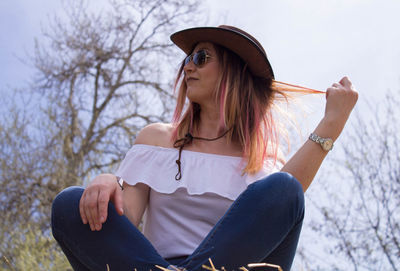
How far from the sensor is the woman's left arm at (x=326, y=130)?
1594 millimetres

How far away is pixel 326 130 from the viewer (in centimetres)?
163

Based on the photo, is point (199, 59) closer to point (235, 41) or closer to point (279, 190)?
point (235, 41)

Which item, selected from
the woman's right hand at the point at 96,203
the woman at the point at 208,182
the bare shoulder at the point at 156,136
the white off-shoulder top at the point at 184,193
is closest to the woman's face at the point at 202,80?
the woman at the point at 208,182

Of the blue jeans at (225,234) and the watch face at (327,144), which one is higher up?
the watch face at (327,144)

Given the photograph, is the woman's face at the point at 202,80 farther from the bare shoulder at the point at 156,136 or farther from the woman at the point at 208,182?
the bare shoulder at the point at 156,136

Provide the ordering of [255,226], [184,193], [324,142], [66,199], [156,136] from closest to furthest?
[255,226] → [66,199] → [324,142] → [184,193] → [156,136]

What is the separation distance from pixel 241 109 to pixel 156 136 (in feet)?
1.41

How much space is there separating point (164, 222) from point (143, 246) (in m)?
0.39

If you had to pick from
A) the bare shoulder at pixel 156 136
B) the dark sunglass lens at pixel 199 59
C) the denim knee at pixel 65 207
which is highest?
the dark sunglass lens at pixel 199 59

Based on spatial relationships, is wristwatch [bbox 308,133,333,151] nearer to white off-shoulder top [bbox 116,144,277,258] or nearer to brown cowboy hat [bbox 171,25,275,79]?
white off-shoulder top [bbox 116,144,277,258]

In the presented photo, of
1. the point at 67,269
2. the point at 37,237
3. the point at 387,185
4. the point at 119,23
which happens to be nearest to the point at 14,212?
the point at 37,237

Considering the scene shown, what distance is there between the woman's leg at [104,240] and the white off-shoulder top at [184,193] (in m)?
0.32

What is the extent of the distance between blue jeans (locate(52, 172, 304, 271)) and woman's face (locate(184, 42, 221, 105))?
2.47 feet

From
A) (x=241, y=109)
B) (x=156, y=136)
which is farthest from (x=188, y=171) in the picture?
(x=241, y=109)
